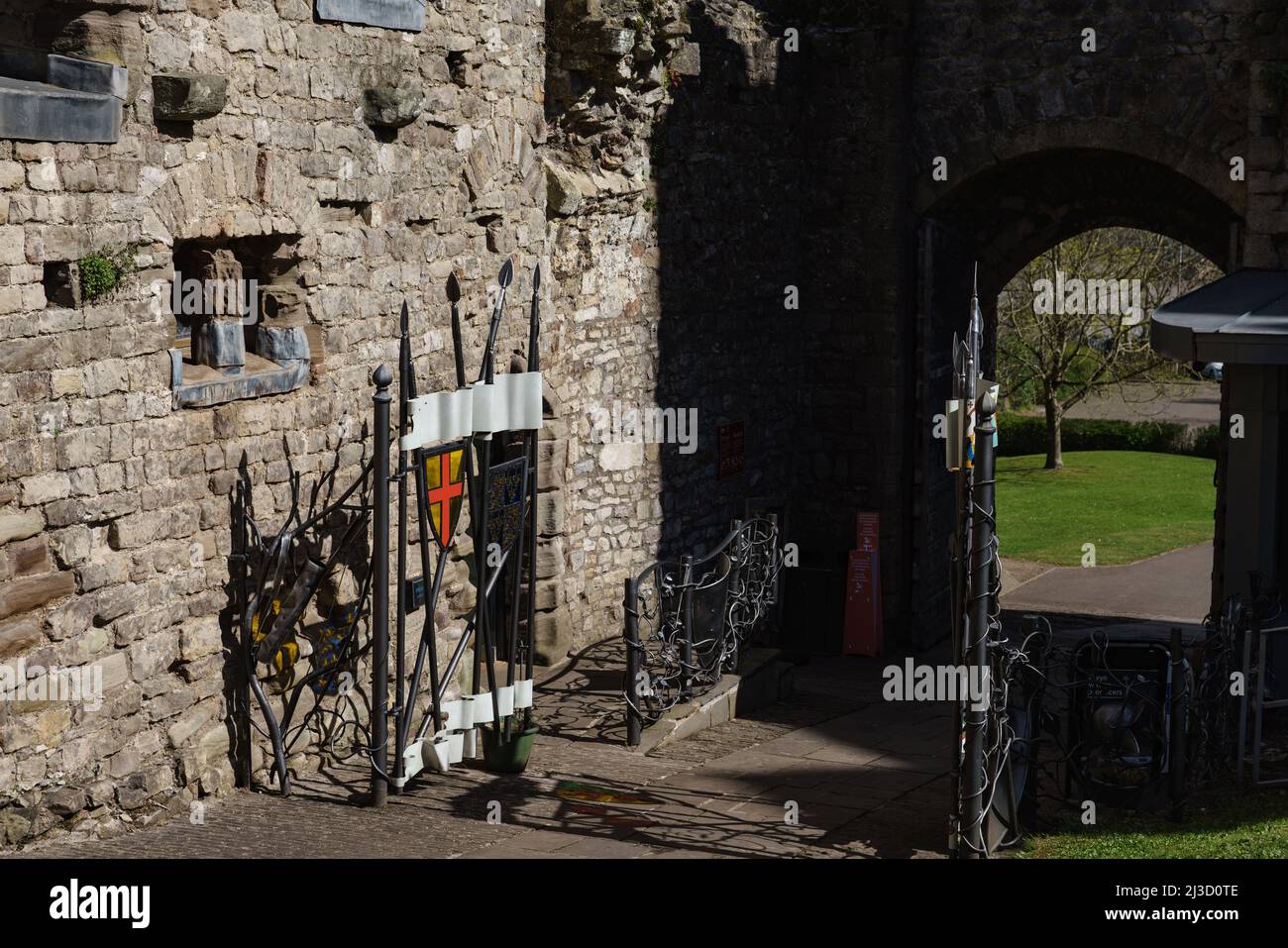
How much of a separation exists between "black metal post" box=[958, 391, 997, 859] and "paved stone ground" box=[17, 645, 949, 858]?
2.02 feet

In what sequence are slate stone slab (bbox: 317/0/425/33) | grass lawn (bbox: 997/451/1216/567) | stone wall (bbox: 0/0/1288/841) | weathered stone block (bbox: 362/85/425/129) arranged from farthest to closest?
1. grass lawn (bbox: 997/451/1216/567)
2. weathered stone block (bbox: 362/85/425/129)
3. slate stone slab (bbox: 317/0/425/33)
4. stone wall (bbox: 0/0/1288/841)

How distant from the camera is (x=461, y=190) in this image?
8.91 metres

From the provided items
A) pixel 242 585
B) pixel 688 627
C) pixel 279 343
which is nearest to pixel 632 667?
pixel 688 627

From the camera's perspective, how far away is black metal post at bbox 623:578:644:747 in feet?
29.7

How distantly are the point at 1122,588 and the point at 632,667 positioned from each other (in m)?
8.79

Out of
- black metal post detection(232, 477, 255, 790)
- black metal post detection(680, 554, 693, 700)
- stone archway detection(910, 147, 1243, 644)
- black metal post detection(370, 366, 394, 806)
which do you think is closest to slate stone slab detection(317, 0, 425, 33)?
black metal post detection(370, 366, 394, 806)

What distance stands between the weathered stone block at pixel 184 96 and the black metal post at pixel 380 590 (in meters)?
1.24

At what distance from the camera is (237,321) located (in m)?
7.23

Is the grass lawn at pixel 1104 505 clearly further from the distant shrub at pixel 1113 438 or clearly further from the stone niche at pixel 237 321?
the stone niche at pixel 237 321

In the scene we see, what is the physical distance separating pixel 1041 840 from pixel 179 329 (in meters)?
4.22

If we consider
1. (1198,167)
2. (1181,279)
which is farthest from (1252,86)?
(1181,279)

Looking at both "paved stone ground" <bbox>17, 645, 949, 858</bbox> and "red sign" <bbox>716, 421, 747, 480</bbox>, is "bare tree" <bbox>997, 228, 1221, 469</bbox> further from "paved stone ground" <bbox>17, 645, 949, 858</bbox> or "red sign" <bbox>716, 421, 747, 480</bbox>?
"paved stone ground" <bbox>17, 645, 949, 858</bbox>

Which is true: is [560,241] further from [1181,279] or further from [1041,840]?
[1181,279]

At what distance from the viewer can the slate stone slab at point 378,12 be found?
7.59 metres
